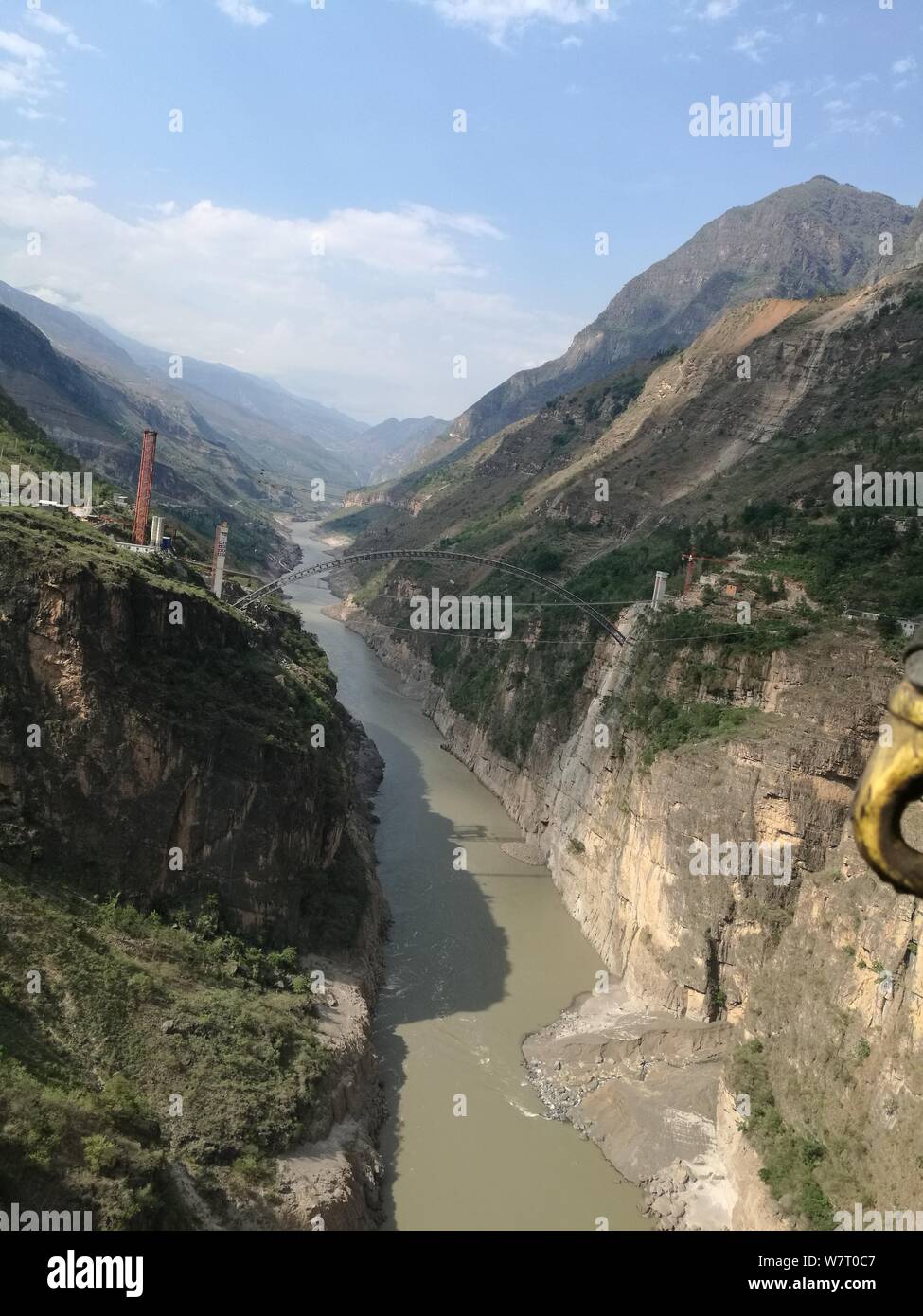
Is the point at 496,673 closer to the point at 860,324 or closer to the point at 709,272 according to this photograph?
the point at 860,324

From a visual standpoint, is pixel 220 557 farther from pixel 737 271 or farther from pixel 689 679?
pixel 737 271

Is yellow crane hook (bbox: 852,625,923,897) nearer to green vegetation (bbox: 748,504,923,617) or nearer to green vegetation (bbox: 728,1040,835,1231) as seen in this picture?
green vegetation (bbox: 728,1040,835,1231)

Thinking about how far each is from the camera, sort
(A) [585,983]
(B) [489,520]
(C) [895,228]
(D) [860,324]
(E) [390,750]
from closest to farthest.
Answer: (A) [585,983]
(E) [390,750]
(D) [860,324]
(B) [489,520]
(C) [895,228]

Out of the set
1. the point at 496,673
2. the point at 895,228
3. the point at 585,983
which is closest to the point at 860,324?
the point at 496,673

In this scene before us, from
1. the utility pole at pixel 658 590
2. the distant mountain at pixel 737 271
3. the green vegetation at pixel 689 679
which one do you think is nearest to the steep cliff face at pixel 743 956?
the green vegetation at pixel 689 679

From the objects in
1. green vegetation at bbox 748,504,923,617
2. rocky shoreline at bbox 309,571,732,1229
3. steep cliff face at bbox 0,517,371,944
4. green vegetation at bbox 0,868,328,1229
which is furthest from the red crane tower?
green vegetation at bbox 748,504,923,617

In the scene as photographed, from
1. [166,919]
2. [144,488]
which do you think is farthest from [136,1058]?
[144,488]

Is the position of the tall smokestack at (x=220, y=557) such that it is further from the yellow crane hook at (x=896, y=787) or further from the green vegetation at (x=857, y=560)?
the yellow crane hook at (x=896, y=787)
